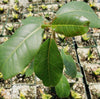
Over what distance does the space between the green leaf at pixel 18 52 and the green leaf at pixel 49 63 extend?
57mm

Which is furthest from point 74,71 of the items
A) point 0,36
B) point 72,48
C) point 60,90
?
point 0,36

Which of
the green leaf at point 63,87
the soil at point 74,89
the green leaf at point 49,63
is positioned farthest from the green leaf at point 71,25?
the soil at point 74,89

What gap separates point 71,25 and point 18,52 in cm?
26

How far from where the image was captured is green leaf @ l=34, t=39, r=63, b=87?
1.80 ft

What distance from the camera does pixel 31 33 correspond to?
1.78 feet

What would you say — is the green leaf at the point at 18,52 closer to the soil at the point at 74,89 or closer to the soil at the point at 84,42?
the soil at the point at 74,89

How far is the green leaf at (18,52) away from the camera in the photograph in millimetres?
500

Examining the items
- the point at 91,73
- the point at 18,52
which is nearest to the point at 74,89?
the point at 91,73

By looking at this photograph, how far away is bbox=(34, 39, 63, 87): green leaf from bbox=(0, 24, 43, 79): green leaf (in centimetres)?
6

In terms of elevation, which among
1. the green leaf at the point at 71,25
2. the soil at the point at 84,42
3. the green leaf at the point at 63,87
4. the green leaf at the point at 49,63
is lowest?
the green leaf at the point at 63,87

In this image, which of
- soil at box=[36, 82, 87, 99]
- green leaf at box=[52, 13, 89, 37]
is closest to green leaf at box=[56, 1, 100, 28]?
green leaf at box=[52, 13, 89, 37]

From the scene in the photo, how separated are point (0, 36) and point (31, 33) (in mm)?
1346

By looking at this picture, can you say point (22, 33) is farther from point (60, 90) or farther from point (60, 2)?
point (60, 2)

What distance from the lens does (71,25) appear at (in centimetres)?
47
